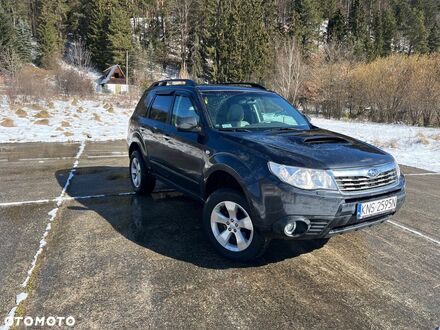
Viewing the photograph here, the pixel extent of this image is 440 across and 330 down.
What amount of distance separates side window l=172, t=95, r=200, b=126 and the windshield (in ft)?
0.66

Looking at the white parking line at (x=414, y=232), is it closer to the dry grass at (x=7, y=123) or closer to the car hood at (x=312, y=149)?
the car hood at (x=312, y=149)

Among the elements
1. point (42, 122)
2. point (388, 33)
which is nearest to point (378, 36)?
point (388, 33)

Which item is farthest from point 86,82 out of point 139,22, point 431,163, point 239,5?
point 139,22

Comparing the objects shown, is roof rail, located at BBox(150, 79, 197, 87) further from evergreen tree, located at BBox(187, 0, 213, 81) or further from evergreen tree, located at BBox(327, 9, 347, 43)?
evergreen tree, located at BBox(327, 9, 347, 43)

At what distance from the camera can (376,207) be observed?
10.4 ft

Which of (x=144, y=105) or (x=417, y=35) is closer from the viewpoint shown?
(x=144, y=105)

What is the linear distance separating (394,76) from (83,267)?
2880 cm

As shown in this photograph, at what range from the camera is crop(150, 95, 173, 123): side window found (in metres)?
4.88

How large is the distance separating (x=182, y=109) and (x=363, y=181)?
2.40m

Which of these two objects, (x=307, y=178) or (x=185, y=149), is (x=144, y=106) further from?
(x=307, y=178)

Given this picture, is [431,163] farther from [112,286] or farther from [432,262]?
[112,286]

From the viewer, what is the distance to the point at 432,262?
362 centimetres

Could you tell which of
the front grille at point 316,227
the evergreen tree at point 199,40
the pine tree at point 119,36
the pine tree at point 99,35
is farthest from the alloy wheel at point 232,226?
the pine tree at point 99,35

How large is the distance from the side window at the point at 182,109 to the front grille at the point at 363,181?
1885 millimetres
